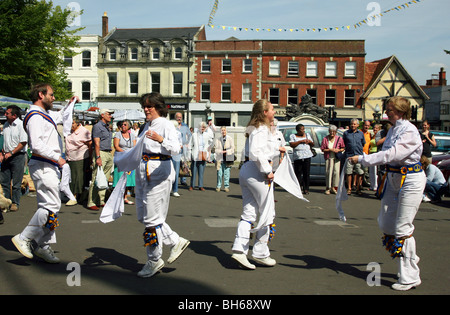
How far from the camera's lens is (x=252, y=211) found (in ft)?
18.5

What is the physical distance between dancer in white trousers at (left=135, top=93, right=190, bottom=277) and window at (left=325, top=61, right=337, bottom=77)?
44.7m

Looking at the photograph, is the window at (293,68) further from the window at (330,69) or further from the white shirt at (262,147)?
the white shirt at (262,147)

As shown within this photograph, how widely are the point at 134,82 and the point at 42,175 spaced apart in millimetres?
47173

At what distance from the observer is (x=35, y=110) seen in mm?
5586

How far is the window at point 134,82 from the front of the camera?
51.2 metres

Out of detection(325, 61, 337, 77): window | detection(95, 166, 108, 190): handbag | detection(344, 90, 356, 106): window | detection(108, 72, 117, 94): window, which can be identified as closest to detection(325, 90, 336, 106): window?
detection(344, 90, 356, 106): window

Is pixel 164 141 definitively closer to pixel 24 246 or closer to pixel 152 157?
pixel 152 157

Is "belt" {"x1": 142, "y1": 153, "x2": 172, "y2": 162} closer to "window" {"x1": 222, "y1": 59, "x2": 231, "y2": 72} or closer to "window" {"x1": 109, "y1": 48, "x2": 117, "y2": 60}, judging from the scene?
"window" {"x1": 222, "y1": 59, "x2": 231, "y2": 72}

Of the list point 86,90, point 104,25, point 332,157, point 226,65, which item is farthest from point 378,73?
point 332,157

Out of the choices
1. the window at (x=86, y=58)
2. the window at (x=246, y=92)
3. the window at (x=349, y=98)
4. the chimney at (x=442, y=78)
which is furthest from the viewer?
the chimney at (x=442, y=78)

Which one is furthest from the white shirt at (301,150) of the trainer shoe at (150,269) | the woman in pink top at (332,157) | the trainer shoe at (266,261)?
the trainer shoe at (150,269)

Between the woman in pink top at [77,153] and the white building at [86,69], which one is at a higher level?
the white building at [86,69]

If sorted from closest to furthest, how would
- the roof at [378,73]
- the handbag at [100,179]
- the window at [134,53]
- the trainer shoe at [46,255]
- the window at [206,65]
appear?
the trainer shoe at [46,255]
the handbag at [100,179]
the roof at [378,73]
the window at [206,65]
the window at [134,53]

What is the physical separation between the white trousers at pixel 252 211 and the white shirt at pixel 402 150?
1.19m
